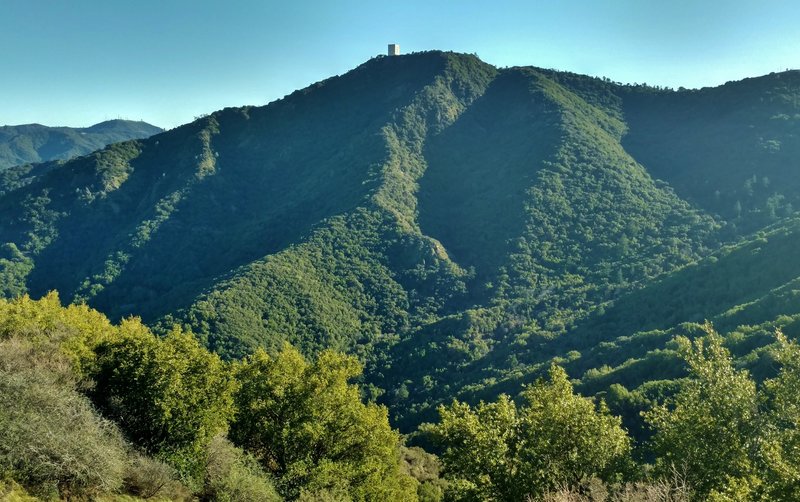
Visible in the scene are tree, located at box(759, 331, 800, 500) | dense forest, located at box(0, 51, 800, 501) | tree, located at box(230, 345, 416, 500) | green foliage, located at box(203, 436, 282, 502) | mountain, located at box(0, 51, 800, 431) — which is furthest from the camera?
mountain, located at box(0, 51, 800, 431)

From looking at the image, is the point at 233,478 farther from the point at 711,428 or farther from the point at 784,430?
the point at 784,430

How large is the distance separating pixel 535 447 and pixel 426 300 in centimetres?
9746

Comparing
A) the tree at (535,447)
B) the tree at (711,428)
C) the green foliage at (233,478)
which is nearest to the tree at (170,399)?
the green foliage at (233,478)

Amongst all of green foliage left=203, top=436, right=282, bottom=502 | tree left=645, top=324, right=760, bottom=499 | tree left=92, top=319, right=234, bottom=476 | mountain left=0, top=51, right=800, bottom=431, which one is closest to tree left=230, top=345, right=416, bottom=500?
green foliage left=203, top=436, right=282, bottom=502

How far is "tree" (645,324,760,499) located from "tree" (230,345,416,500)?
46.9ft

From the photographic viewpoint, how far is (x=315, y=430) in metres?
25.6

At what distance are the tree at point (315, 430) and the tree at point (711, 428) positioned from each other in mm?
14310

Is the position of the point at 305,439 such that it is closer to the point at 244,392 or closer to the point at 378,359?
the point at 244,392

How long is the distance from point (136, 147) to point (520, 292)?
15350 cm

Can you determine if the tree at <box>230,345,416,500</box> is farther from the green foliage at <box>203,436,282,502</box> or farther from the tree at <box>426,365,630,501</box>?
the tree at <box>426,365,630,501</box>

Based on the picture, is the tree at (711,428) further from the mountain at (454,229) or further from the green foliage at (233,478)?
the mountain at (454,229)

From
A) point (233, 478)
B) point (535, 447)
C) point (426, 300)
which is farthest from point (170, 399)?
point (426, 300)

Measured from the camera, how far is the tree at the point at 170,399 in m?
23.4

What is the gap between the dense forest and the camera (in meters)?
18.7
